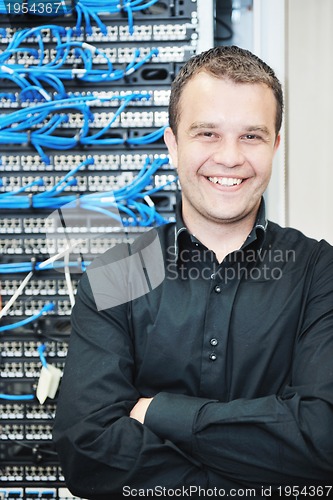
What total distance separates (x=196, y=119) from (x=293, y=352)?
25.0 inches

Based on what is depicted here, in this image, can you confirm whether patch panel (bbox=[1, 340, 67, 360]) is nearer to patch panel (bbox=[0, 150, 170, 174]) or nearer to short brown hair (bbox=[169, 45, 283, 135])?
patch panel (bbox=[0, 150, 170, 174])

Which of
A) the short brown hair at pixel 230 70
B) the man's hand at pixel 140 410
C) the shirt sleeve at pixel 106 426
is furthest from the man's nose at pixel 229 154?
the man's hand at pixel 140 410

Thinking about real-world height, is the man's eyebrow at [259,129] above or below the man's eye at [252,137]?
above

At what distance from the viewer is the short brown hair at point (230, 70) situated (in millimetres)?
1460

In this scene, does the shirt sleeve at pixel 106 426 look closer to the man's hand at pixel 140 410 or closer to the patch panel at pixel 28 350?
the man's hand at pixel 140 410

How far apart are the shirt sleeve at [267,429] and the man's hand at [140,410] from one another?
0.02m

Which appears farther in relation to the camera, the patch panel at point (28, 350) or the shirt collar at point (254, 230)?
the patch panel at point (28, 350)

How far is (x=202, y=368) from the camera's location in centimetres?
144

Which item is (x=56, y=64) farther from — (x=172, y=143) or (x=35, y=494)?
(x=35, y=494)

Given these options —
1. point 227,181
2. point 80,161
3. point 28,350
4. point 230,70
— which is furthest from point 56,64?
point 28,350

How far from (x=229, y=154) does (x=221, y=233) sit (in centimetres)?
23

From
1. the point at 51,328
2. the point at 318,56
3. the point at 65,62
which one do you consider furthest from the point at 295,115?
the point at 51,328

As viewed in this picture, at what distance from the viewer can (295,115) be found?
2021mm

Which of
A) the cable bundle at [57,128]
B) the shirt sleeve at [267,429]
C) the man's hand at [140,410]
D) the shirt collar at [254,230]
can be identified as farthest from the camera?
the cable bundle at [57,128]
